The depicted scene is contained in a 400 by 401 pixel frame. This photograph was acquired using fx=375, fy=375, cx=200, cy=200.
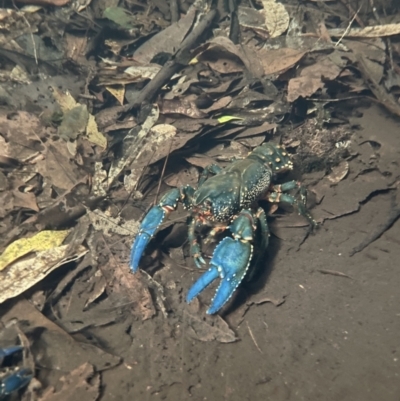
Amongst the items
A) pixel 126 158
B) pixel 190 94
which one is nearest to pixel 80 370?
pixel 126 158

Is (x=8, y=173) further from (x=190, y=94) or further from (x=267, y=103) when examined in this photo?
(x=267, y=103)

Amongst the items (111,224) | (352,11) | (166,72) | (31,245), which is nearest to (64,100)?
(166,72)

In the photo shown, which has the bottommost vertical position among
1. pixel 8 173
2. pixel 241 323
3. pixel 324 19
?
pixel 241 323

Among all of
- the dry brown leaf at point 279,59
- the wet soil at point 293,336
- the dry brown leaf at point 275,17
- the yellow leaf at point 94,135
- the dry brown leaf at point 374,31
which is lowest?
the wet soil at point 293,336

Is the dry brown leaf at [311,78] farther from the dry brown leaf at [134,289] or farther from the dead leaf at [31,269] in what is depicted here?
the dead leaf at [31,269]

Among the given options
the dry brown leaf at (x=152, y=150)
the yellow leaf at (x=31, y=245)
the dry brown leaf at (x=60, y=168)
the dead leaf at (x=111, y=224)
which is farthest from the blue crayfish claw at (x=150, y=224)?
the dry brown leaf at (x=60, y=168)
